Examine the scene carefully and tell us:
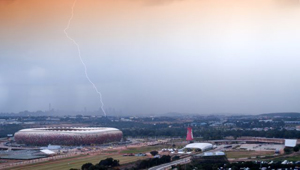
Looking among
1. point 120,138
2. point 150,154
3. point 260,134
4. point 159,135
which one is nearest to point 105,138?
point 120,138

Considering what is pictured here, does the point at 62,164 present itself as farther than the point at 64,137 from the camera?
No

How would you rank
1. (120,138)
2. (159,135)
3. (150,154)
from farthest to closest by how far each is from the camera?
(159,135) → (120,138) → (150,154)

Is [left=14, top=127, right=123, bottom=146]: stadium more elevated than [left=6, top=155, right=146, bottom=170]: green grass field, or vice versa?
[left=14, top=127, right=123, bottom=146]: stadium

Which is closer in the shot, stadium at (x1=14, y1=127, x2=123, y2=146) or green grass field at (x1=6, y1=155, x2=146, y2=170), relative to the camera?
green grass field at (x1=6, y1=155, x2=146, y2=170)

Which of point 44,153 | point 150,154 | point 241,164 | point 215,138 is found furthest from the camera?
point 215,138

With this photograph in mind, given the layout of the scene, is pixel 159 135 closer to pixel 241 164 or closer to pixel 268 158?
pixel 268 158

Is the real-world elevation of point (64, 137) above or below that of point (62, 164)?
above

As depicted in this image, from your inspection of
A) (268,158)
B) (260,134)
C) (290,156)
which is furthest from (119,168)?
(260,134)

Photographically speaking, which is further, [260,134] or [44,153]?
[260,134]

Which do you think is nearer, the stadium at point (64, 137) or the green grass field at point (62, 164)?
the green grass field at point (62, 164)

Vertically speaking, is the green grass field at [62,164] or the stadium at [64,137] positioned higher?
the stadium at [64,137]
